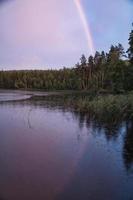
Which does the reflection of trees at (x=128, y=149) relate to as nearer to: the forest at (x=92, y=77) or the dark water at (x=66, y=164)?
the dark water at (x=66, y=164)

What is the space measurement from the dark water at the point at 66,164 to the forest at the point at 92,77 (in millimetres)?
19214

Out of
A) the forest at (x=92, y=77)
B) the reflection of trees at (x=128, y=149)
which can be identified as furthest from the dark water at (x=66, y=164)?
the forest at (x=92, y=77)

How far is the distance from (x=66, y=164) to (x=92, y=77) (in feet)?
219

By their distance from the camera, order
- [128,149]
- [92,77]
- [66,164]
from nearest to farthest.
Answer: [66,164] → [128,149] → [92,77]

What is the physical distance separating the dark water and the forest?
63.0 feet

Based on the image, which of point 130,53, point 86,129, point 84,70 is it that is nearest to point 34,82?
point 84,70

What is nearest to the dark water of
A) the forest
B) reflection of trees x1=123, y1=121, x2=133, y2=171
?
reflection of trees x1=123, y1=121, x2=133, y2=171

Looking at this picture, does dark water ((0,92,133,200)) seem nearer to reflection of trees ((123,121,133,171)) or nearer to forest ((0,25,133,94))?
reflection of trees ((123,121,133,171))

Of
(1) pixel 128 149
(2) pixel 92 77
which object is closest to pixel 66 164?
(1) pixel 128 149

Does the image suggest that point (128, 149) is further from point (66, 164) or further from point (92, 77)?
point (92, 77)

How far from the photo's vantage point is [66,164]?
9016mm

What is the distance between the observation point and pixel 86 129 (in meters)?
15.4

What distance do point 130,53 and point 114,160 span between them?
24491 millimetres

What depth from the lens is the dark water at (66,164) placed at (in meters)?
6.84
